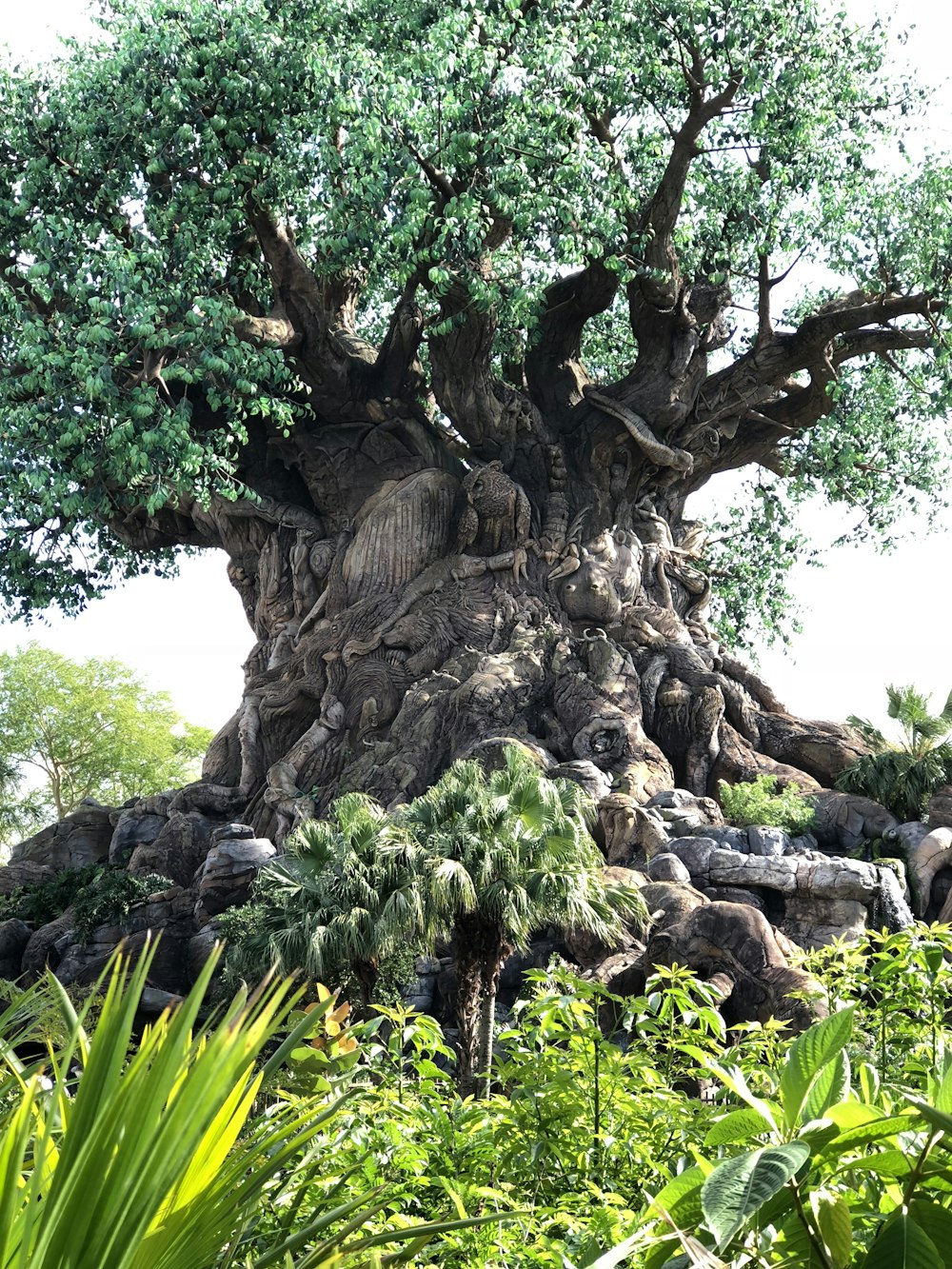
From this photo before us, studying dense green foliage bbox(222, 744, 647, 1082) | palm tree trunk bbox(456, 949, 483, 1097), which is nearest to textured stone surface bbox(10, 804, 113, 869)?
dense green foliage bbox(222, 744, 647, 1082)

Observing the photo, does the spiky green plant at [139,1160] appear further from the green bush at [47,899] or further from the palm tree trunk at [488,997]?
the green bush at [47,899]

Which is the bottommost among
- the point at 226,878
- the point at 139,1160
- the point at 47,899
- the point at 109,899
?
the point at 139,1160

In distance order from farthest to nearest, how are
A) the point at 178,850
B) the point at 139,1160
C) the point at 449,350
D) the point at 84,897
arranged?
the point at 449,350, the point at 178,850, the point at 84,897, the point at 139,1160

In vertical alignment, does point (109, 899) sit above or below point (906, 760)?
below

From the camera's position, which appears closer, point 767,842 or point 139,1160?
point 139,1160

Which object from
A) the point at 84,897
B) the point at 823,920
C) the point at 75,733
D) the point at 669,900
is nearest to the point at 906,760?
the point at 823,920

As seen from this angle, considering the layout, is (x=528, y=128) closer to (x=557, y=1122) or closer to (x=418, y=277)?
(x=418, y=277)

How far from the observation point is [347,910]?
1091 centimetres

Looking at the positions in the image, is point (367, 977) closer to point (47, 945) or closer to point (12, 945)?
point (47, 945)

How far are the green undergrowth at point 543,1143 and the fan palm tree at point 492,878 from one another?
5.97 metres

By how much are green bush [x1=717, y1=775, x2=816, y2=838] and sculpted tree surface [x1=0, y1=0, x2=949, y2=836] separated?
957 mm

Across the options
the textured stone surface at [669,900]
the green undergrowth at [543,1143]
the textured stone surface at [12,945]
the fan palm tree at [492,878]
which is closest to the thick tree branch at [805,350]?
the textured stone surface at [669,900]

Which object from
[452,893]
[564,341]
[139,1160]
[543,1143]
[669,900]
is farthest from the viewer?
[564,341]

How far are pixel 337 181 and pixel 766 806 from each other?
941 centimetres
